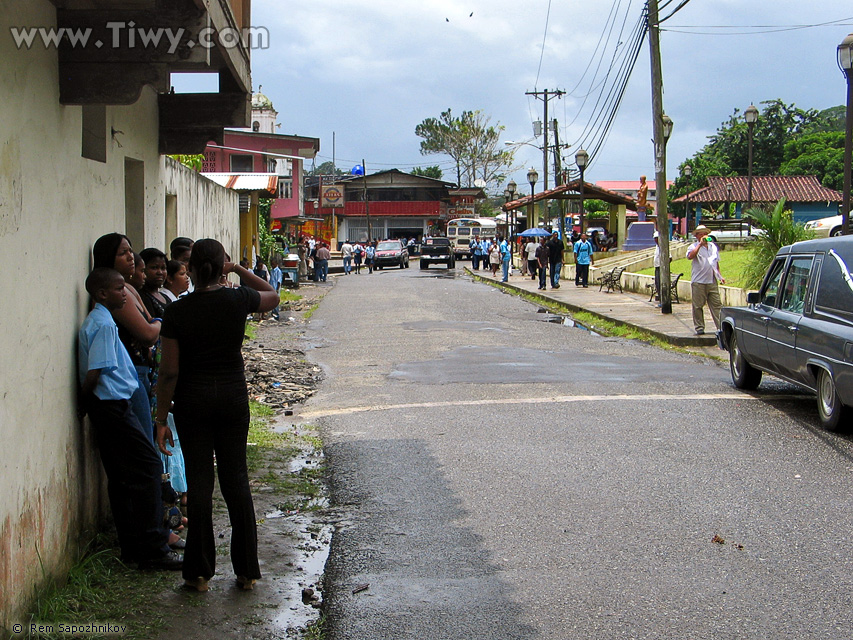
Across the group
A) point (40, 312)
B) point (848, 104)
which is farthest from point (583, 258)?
point (40, 312)

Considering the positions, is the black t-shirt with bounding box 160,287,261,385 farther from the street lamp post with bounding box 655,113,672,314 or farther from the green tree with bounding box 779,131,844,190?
the green tree with bounding box 779,131,844,190

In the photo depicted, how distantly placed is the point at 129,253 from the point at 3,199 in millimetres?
1272

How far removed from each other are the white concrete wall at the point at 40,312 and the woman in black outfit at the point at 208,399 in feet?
1.93

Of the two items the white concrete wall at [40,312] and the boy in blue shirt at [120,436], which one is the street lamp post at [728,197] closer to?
the white concrete wall at [40,312]

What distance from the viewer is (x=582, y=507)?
6.21 metres

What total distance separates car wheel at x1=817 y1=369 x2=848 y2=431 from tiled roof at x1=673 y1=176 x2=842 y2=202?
4614cm

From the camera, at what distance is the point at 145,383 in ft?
17.9

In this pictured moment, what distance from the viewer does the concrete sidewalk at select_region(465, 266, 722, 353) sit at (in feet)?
52.5

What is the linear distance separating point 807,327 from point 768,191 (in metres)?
49.8

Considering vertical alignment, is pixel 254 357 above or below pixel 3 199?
below

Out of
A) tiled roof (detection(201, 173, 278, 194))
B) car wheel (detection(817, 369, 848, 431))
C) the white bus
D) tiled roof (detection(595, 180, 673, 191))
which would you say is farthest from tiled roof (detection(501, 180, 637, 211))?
tiled roof (detection(595, 180, 673, 191))

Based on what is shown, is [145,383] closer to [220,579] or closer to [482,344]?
[220,579]

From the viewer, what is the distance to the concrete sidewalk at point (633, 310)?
1602 centimetres

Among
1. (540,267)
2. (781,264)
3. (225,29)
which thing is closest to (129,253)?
(225,29)
